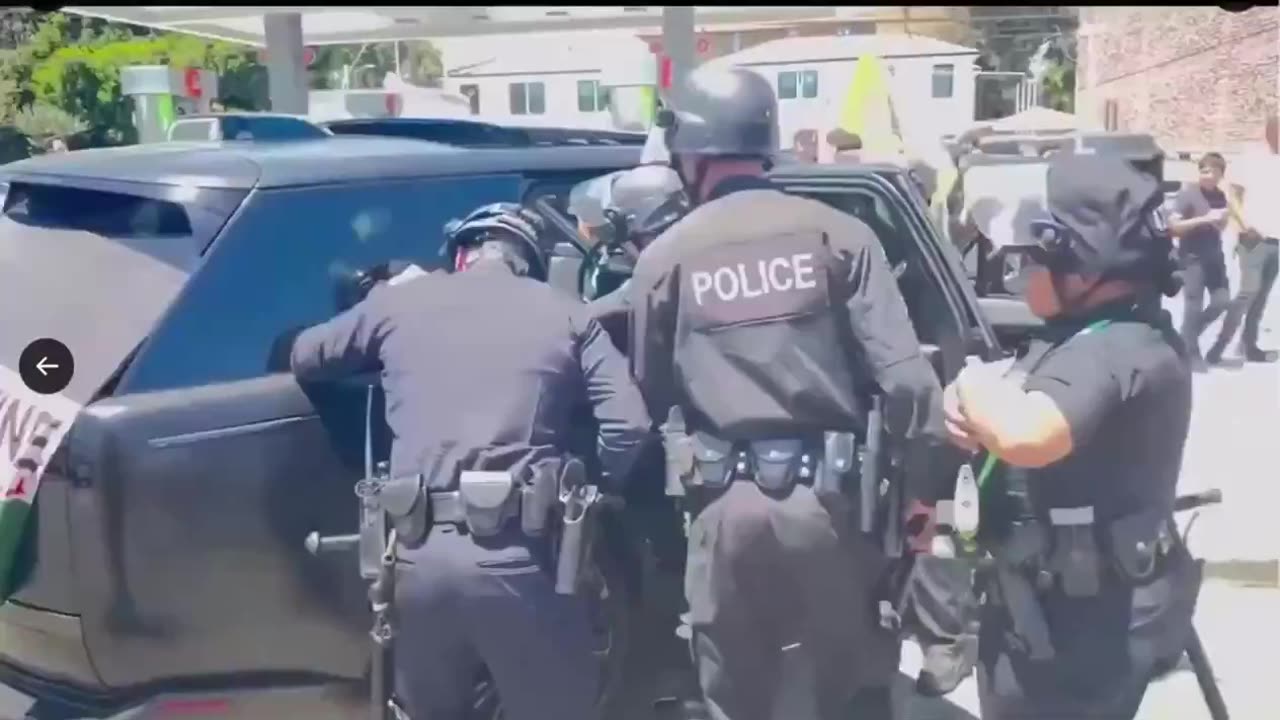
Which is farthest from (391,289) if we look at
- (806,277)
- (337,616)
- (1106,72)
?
(1106,72)

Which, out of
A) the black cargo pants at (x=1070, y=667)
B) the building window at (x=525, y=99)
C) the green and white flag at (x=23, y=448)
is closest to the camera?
the green and white flag at (x=23, y=448)

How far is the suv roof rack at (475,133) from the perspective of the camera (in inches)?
108

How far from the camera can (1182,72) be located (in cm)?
261

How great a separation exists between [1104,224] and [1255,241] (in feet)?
0.98

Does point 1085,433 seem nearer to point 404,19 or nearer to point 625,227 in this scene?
point 625,227

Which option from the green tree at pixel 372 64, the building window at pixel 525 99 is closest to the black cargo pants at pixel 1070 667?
the building window at pixel 525 99

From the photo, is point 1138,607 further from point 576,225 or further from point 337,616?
point 337,616

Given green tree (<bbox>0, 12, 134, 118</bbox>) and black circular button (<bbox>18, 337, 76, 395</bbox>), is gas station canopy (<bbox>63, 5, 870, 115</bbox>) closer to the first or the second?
green tree (<bbox>0, 12, 134, 118</bbox>)

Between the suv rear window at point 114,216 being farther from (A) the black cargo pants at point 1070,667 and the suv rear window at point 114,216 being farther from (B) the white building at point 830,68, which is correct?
(A) the black cargo pants at point 1070,667

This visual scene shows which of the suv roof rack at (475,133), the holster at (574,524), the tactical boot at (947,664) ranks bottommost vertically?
the tactical boot at (947,664)

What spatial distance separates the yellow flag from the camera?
103 inches

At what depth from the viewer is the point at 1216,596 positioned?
2660mm

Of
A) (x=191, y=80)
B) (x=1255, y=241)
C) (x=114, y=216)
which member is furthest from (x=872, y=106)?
(x=114, y=216)

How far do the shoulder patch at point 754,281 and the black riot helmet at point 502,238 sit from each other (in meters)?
0.29
